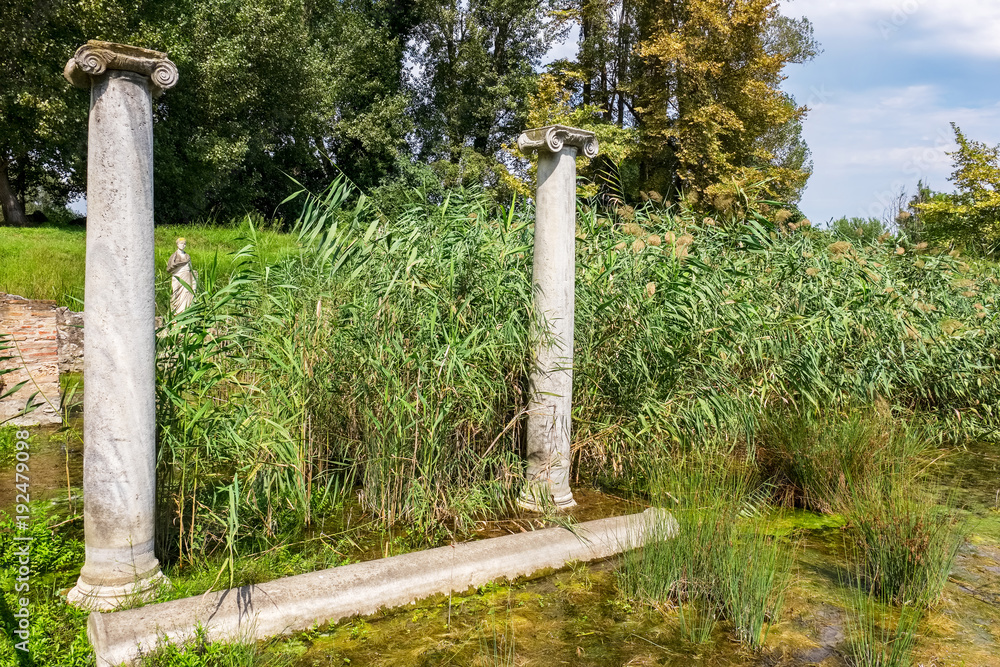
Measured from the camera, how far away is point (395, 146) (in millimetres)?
22125

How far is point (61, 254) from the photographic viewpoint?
41.7 feet

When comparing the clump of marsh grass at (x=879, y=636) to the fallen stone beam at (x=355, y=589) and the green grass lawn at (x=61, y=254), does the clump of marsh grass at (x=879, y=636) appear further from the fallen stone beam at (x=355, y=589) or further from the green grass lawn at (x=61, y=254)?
the green grass lawn at (x=61, y=254)

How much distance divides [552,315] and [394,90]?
2058cm

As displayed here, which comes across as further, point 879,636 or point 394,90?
point 394,90

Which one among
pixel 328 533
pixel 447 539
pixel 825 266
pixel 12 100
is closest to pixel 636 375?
pixel 447 539

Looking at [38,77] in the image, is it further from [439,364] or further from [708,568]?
[708,568]

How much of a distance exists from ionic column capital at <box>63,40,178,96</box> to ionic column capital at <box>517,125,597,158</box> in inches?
82.7

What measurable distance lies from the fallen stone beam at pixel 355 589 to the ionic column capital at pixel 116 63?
2.24m

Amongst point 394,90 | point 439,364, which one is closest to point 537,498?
point 439,364

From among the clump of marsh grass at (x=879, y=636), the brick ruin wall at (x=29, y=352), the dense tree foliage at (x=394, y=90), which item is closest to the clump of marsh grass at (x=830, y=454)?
the clump of marsh grass at (x=879, y=636)

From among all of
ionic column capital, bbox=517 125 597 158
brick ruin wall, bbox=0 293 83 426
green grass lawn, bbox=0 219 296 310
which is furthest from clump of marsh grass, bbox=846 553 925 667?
green grass lawn, bbox=0 219 296 310

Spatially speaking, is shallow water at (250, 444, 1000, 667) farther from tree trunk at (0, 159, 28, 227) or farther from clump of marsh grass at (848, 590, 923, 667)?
tree trunk at (0, 159, 28, 227)

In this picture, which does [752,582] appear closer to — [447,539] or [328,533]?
[447,539]

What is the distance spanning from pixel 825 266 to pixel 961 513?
9.39 feet
